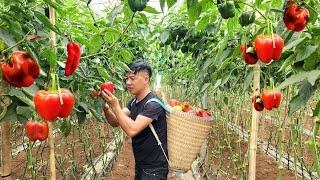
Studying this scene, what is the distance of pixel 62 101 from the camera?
100 centimetres

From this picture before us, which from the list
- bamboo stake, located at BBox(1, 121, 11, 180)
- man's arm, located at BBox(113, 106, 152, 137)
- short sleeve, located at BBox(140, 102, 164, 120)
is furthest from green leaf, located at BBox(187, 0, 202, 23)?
short sleeve, located at BBox(140, 102, 164, 120)

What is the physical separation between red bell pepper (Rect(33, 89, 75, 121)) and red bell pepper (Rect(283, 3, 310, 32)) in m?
0.61

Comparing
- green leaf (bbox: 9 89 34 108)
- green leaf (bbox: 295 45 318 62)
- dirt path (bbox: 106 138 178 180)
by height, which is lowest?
dirt path (bbox: 106 138 178 180)

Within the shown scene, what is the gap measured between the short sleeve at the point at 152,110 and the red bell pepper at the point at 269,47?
1304 millimetres

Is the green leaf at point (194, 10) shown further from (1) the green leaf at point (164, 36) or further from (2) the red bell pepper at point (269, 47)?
(1) the green leaf at point (164, 36)

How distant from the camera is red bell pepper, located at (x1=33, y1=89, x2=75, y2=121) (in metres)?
0.99

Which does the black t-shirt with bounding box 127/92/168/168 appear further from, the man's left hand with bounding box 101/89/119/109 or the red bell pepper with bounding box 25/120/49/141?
the red bell pepper with bounding box 25/120/49/141

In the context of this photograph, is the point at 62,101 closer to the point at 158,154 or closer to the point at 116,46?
the point at 116,46

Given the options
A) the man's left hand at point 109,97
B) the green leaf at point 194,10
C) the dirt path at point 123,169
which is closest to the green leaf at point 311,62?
the green leaf at point 194,10

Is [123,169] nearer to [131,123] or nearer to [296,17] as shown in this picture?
[131,123]

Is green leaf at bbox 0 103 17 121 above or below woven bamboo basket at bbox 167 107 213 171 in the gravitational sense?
above

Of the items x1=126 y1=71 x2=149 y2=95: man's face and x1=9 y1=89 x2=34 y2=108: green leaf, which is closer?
x1=9 y1=89 x2=34 y2=108: green leaf

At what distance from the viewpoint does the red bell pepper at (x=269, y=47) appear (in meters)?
1.16

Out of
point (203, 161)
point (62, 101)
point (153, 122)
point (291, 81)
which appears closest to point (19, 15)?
point (62, 101)
